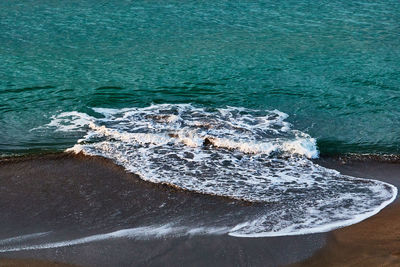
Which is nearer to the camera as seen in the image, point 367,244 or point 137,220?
point 367,244

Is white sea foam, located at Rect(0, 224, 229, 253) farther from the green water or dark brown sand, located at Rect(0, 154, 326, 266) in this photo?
the green water

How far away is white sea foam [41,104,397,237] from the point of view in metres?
9.60

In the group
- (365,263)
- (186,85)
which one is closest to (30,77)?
(186,85)

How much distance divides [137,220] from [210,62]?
26.8 ft

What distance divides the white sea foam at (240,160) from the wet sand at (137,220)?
31 cm

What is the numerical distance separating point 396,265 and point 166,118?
6.52m

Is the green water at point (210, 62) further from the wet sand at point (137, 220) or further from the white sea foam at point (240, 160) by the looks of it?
the wet sand at point (137, 220)

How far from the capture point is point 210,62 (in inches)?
656

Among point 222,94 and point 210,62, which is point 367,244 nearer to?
point 222,94

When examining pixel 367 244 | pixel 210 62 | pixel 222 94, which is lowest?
pixel 367 244

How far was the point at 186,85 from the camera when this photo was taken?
49.8 feet

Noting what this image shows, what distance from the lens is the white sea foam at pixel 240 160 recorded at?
9.60 m

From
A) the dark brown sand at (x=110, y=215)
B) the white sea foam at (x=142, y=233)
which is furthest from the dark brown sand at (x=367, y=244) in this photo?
the white sea foam at (x=142, y=233)

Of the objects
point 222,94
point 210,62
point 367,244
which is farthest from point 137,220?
point 210,62
